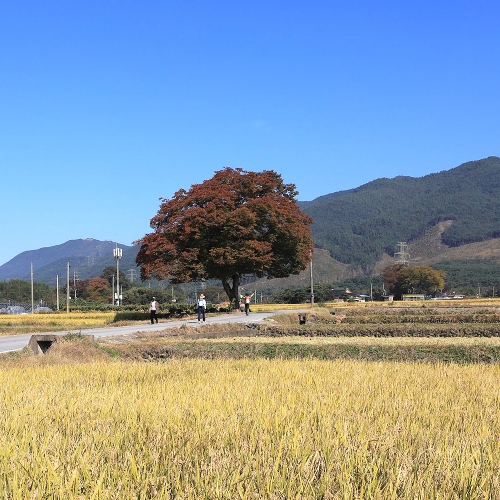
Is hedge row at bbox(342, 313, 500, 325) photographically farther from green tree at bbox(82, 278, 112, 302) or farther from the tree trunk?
green tree at bbox(82, 278, 112, 302)

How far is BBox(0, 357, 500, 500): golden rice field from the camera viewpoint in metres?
3.82

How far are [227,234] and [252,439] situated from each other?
3379 cm

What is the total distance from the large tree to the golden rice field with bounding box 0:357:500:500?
2906cm

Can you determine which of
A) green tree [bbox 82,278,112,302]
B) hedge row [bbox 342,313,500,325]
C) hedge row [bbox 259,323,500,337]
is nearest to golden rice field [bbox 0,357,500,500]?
hedge row [bbox 259,323,500,337]

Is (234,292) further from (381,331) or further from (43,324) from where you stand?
(381,331)

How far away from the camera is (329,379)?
8539mm

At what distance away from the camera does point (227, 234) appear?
126 ft

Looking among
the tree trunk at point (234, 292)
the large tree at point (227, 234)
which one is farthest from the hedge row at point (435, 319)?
the tree trunk at point (234, 292)

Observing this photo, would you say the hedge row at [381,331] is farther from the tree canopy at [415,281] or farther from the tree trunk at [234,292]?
the tree canopy at [415,281]

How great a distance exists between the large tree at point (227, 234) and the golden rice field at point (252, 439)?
2906 cm

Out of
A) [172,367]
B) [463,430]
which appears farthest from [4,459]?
[172,367]

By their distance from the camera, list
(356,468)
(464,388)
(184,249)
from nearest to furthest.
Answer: (356,468) → (464,388) → (184,249)

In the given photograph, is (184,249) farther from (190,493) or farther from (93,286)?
(93,286)

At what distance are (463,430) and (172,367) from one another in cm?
585
